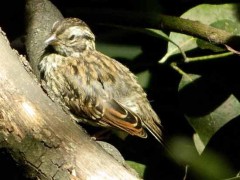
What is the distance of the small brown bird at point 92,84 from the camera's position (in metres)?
4.36

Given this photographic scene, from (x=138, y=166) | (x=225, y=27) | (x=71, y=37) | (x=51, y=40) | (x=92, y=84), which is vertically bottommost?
(x=138, y=166)

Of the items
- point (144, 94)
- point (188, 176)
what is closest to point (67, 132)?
point (188, 176)

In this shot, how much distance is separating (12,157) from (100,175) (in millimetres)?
395

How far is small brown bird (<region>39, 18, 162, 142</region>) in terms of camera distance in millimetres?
4355

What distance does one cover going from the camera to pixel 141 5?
4.51m

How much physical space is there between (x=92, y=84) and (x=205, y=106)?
804 millimetres

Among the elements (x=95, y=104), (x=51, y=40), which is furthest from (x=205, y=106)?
(x=51, y=40)

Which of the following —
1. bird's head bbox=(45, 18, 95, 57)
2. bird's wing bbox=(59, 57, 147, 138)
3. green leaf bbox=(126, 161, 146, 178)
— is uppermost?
bird's head bbox=(45, 18, 95, 57)

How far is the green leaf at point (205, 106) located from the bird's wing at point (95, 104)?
332mm

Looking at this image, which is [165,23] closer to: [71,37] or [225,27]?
[225,27]

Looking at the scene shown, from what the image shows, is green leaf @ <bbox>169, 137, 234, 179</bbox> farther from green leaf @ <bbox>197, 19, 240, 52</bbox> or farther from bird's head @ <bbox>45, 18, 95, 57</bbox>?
bird's head @ <bbox>45, 18, 95, 57</bbox>

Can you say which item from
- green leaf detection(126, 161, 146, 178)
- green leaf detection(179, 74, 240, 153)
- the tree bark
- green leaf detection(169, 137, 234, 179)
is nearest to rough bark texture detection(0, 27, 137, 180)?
the tree bark

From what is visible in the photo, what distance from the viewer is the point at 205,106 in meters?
4.10

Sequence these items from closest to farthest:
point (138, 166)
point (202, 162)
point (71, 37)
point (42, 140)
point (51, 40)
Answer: point (42, 140) < point (202, 162) < point (138, 166) < point (51, 40) < point (71, 37)
